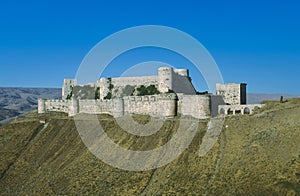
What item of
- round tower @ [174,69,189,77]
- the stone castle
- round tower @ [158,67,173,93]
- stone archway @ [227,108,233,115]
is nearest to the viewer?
the stone castle

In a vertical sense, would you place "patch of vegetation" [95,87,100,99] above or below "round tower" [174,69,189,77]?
below

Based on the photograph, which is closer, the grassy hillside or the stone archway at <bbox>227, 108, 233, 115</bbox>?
the grassy hillside

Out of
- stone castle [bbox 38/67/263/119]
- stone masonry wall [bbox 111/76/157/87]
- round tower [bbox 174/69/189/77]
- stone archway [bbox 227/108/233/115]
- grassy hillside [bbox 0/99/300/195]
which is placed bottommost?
grassy hillside [bbox 0/99/300/195]

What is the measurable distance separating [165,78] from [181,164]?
86.9ft

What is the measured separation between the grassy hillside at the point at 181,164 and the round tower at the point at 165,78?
30.0ft

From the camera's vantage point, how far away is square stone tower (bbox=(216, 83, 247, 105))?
2628 inches

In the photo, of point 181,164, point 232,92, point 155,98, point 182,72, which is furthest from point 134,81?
point 181,164

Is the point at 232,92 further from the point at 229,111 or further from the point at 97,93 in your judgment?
the point at 97,93

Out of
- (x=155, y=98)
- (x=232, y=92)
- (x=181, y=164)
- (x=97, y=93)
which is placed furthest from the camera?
(x=97, y=93)

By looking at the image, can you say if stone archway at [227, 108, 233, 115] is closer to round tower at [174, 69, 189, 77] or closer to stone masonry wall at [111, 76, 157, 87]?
round tower at [174, 69, 189, 77]

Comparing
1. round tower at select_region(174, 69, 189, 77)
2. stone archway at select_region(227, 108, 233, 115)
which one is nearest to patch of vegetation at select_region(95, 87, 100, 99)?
round tower at select_region(174, 69, 189, 77)

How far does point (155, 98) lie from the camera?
64.1 m

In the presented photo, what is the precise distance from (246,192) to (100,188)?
17866mm

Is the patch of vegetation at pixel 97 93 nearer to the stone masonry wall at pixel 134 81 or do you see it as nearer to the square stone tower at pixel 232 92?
the stone masonry wall at pixel 134 81
